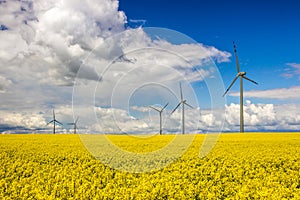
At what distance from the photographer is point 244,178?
13.6m

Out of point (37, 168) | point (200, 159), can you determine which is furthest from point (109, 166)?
point (200, 159)

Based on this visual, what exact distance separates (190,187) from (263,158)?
363 inches

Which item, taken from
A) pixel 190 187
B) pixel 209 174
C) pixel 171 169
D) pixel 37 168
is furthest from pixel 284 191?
pixel 37 168

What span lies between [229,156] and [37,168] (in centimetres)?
1062

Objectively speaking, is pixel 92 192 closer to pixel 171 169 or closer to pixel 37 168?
pixel 171 169

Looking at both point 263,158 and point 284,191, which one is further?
point 263,158

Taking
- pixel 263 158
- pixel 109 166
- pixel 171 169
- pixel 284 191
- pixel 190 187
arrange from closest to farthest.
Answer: pixel 284 191 → pixel 190 187 → pixel 171 169 → pixel 109 166 → pixel 263 158

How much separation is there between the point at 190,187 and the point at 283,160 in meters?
9.71

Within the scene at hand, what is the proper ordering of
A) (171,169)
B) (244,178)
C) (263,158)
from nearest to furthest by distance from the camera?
(244,178)
(171,169)
(263,158)

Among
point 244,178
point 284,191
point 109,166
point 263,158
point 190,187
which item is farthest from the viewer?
point 263,158

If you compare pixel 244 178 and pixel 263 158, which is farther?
pixel 263 158

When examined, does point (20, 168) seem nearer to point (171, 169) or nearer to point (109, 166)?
point (109, 166)

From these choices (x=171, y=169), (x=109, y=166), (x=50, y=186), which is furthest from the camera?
(x=109, y=166)

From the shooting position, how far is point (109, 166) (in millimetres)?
17047
